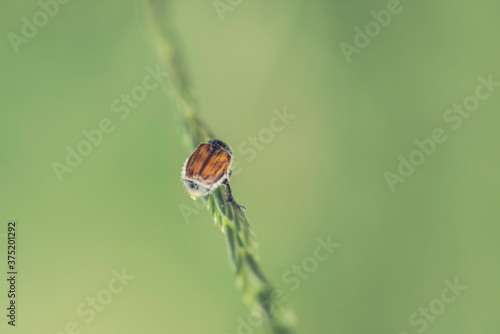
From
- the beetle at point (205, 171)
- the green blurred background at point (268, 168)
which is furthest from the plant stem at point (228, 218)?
the green blurred background at point (268, 168)

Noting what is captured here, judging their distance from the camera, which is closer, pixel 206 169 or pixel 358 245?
pixel 206 169

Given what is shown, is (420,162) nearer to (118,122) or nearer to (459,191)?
(459,191)

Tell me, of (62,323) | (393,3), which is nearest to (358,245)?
(393,3)

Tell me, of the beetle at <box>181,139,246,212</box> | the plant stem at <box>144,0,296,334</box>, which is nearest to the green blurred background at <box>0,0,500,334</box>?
the beetle at <box>181,139,246,212</box>

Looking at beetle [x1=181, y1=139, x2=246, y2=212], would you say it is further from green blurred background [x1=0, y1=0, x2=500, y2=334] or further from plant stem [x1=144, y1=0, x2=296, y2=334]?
green blurred background [x1=0, y1=0, x2=500, y2=334]

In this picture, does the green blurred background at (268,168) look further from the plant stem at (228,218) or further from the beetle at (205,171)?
the plant stem at (228,218)

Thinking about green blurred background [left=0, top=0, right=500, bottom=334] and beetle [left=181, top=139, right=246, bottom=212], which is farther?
green blurred background [left=0, top=0, right=500, bottom=334]
